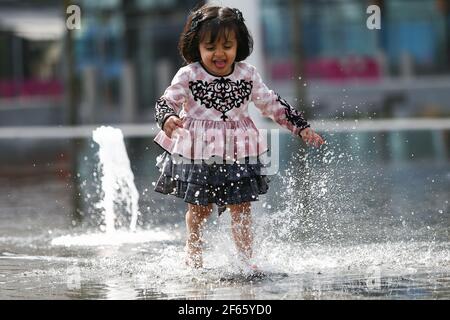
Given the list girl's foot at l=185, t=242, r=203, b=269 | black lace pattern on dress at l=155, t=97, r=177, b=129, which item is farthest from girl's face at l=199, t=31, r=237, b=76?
girl's foot at l=185, t=242, r=203, b=269

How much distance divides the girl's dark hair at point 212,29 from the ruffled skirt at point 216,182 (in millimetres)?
488

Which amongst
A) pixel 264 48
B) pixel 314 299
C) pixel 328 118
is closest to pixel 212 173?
pixel 314 299

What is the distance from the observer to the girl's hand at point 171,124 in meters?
4.90

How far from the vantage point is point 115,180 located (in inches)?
311

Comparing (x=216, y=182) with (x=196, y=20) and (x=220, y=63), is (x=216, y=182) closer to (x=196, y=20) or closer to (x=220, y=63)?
(x=220, y=63)

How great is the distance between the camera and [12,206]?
27.4 feet

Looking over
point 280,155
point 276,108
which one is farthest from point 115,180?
point 280,155

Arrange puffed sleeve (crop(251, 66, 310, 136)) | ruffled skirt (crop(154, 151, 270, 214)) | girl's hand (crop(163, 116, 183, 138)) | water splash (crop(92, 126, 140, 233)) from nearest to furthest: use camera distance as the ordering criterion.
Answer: girl's hand (crop(163, 116, 183, 138)), ruffled skirt (crop(154, 151, 270, 214)), puffed sleeve (crop(251, 66, 310, 136)), water splash (crop(92, 126, 140, 233))

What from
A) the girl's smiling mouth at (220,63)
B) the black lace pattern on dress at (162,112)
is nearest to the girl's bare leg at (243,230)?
the black lace pattern on dress at (162,112)

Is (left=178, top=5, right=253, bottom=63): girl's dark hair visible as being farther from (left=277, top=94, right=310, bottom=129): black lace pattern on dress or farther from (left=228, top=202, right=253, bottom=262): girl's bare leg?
(left=228, top=202, right=253, bottom=262): girl's bare leg

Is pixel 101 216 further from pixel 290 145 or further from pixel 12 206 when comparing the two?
Answer: pixel 290 145

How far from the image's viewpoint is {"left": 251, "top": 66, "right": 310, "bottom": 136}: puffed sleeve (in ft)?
17.1

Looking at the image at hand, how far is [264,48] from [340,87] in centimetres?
196

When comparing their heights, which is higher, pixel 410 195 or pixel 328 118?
pixel 328 118
